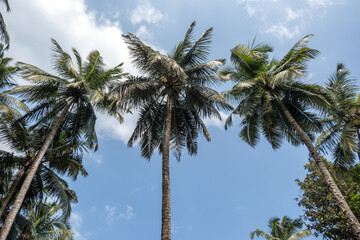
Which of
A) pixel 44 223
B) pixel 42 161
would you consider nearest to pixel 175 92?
pixel 42 161

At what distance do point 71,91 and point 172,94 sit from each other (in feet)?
18.0

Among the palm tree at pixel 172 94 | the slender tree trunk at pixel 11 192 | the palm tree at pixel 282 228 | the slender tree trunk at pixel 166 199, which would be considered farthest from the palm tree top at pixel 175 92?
the palm tree at pixel 282 228

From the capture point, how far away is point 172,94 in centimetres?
1384

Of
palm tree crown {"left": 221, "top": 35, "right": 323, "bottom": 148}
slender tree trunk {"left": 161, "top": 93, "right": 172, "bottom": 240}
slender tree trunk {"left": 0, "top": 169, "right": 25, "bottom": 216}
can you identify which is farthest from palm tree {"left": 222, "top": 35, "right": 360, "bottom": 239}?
slender tree trunk {"left": 0, "top": 169, "right": 25, "bottom": 216}

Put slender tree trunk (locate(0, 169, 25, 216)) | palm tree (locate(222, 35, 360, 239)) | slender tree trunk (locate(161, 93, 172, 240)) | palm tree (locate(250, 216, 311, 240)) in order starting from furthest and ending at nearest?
palm tree (locate(250, 216, 311, 240))
palm tree (locate(222, 35, 360, 239))
slender tree trunk (locate(0, 169, 25, 216))
slender tree trunk (locate(161, 93, 172, 240))

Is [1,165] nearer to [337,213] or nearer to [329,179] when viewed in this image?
[329,179]

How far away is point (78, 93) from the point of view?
13648 millimetres

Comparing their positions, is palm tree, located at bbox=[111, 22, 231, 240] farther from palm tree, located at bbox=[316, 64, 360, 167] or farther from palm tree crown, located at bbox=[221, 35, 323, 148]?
palm tree, located at bbox=[316, 64, 360, 167]

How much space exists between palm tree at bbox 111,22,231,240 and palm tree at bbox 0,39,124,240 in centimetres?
172

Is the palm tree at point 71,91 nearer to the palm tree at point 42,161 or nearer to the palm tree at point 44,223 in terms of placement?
the palm tree at point 42,161

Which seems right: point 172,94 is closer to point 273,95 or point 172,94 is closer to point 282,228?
point 273,95

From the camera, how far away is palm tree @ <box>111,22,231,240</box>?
12.7 metres

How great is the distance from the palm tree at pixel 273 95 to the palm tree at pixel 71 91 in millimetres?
7348

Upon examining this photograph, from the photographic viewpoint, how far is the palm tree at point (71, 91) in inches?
512
